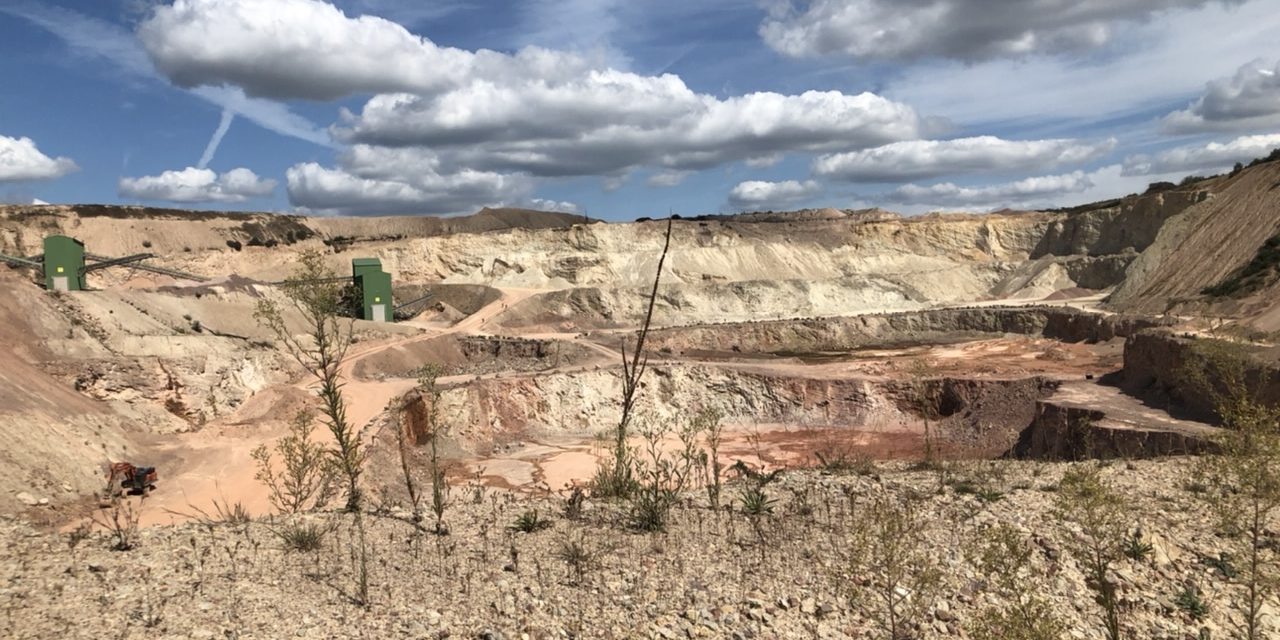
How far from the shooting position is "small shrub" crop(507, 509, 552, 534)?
976cm

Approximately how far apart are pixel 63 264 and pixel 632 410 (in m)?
26.3

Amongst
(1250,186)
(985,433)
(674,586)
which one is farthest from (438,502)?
(1250,186)

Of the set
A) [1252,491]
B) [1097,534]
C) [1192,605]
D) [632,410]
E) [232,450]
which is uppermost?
[1097,534]

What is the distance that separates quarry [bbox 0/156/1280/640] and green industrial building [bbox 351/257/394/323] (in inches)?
7.1

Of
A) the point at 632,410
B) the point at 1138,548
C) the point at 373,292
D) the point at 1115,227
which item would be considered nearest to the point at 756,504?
the point at 1138,548

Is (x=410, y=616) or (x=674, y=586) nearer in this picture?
(x=410, y=616)

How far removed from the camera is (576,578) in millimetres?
8109

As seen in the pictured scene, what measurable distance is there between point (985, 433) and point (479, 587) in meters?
23.9

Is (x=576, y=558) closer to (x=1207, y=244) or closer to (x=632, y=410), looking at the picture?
(x=632, y=410)

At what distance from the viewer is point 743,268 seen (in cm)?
6744

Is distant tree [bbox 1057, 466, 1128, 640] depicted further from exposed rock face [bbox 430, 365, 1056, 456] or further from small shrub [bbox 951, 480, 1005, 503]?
exposed rock face [bbox 430, 365, 1056, 456]

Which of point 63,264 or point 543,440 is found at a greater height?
point 63,264

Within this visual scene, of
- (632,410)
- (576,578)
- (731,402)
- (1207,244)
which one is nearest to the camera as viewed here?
(576,578)

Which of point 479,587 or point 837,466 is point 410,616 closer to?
point 479,587
